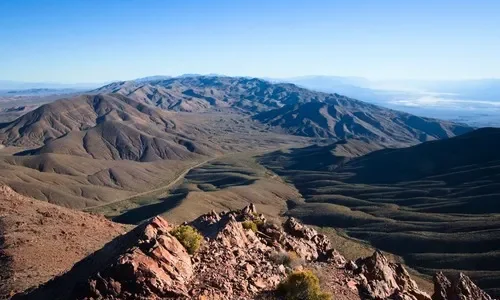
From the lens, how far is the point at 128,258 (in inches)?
570

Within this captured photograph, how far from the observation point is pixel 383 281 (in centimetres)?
2069

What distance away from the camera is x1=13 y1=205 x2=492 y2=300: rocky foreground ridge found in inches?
551

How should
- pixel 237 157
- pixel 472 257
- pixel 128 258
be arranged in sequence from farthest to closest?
1. pixel 237 157
2. pixel 472 257
3. pixel 128 258

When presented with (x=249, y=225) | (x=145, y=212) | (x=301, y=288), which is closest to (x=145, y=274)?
(x=301, y=288)

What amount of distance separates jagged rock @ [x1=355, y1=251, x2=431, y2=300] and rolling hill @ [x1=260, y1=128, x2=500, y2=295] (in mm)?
30409

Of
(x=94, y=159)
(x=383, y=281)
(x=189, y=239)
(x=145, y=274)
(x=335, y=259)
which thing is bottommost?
(x=94, y=159)

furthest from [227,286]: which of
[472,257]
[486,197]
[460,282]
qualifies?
[486,197]

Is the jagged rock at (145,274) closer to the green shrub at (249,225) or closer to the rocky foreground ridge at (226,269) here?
the rocky foreground ridge at (226,269)

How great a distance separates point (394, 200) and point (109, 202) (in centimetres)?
6002

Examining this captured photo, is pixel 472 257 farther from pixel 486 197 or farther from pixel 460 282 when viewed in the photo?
pixel 460 282

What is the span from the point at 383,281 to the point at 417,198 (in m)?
81.3

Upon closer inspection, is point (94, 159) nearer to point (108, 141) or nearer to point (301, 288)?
point (108, 141)

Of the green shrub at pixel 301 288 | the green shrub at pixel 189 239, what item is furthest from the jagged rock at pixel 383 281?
the green shrub at pixel 189 239

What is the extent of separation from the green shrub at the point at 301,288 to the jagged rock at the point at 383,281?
3342 millimetres
